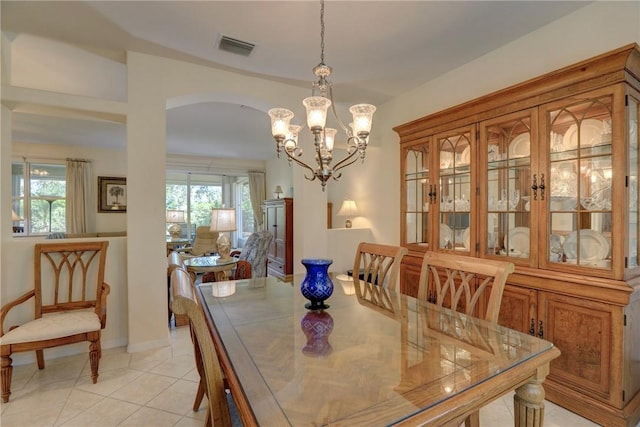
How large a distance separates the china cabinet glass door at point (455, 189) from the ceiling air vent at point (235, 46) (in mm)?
1832

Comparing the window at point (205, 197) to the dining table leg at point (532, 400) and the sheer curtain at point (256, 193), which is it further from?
the dining table leg at point (532, 400)

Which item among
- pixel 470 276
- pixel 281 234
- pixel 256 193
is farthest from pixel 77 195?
pixel 470 276

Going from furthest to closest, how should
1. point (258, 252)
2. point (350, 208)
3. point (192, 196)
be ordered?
point (192, 196) < point (350, 208) < point (258, 252)

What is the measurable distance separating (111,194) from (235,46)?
214 inches

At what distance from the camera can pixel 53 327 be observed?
2.06m

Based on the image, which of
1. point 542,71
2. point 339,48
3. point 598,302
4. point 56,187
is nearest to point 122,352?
point 339,48

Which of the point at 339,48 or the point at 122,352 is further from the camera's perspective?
the point at 122,352

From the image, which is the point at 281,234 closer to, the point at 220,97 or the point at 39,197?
the point at 220,97

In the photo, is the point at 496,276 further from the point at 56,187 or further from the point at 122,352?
the point at 56,187

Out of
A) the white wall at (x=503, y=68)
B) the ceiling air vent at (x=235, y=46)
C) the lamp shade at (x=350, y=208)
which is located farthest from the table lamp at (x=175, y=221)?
the ceiling air vent at (x=235, y=46)

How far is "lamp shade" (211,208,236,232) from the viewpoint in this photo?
148 inches

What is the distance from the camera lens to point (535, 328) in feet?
6.55

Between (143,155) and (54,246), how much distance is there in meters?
1.01

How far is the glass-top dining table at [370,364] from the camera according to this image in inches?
32.3
